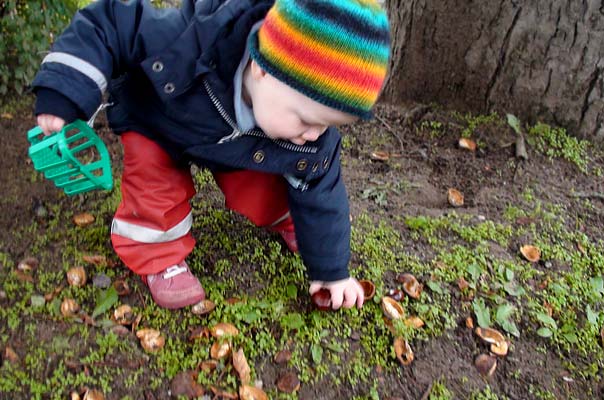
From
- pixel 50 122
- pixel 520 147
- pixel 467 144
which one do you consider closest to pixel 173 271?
pixel 50 122

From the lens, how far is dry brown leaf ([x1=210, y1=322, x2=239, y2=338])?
2.10 metres

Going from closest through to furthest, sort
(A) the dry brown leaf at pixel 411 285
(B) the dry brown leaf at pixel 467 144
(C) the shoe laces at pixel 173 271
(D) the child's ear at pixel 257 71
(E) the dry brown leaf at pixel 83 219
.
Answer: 1. (D) the child's ear at pixel 257 71
2. (C) the shoe laces at pixel 173 271
3. (A) the dry brown leaf at pixel 411 285
4. (E) the dry brown leaf at pixel 83 219
5. (B) the dry brown leaf at pixel 467 144

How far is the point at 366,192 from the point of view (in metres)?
2.96

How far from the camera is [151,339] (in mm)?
2064

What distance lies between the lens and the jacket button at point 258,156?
200 cm

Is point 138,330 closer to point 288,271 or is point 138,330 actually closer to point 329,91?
point 288,271

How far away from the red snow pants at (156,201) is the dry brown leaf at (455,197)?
104cm

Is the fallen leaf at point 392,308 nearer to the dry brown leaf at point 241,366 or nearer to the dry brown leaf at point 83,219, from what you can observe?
the dry brown leaf at point 241,366

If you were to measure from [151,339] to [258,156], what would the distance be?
791 millimetres

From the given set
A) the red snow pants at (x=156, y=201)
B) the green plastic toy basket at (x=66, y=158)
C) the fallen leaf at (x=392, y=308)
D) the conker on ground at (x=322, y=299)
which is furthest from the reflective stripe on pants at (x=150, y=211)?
the fallen leaf at (x=392, y=308)

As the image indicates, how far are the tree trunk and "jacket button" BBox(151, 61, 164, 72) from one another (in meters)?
1.96

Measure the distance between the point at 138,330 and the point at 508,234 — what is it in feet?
5.82

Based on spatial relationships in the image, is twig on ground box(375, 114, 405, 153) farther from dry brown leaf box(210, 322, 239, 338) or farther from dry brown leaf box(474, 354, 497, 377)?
dry brown leaf box(210, 322, 239, 338)

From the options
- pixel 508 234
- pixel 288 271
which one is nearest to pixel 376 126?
pixel 508 234
